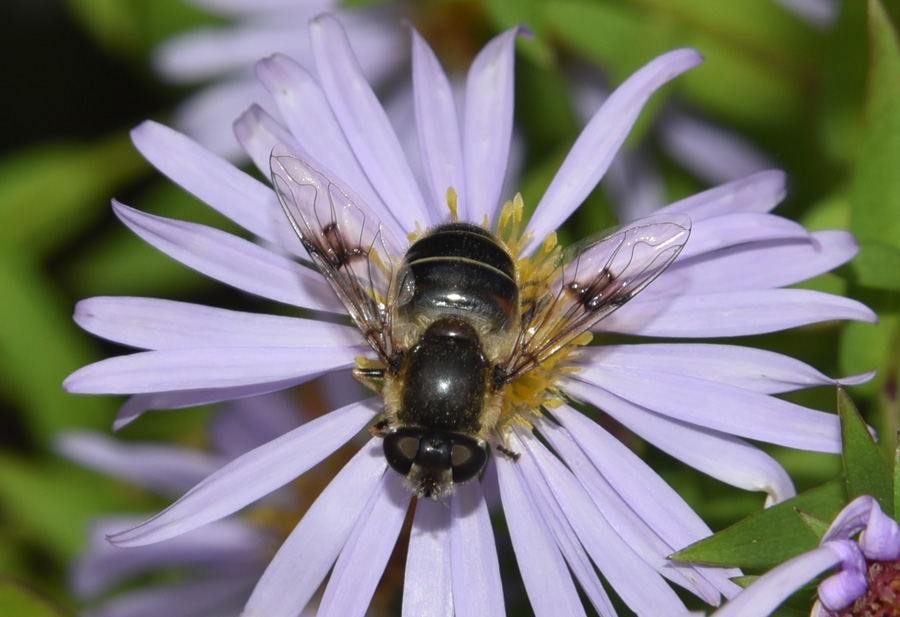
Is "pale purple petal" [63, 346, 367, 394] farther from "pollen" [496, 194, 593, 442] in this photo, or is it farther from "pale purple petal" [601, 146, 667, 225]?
"pale purple petal" [601, 146, 667, 225]

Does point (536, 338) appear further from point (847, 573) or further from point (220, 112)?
point (220, 112)

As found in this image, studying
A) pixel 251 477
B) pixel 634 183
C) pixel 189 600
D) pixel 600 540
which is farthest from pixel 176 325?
pixel 634 183

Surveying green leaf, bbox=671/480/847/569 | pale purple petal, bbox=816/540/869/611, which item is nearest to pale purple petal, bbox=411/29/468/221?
green leaf, bbox=671/480/847/569

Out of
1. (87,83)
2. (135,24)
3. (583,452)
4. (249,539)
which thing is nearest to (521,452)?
(583,452)

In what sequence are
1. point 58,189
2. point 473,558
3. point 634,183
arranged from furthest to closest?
point 58,189
point 634,183
point 473,558

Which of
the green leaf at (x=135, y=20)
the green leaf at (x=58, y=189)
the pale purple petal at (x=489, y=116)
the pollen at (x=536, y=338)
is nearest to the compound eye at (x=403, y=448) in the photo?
the pollen at (x=536, y=338)

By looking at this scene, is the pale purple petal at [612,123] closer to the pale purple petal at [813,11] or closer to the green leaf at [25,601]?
the pale purple petal at [813,11]

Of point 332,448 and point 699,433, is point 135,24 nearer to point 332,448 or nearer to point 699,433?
point 332,448
